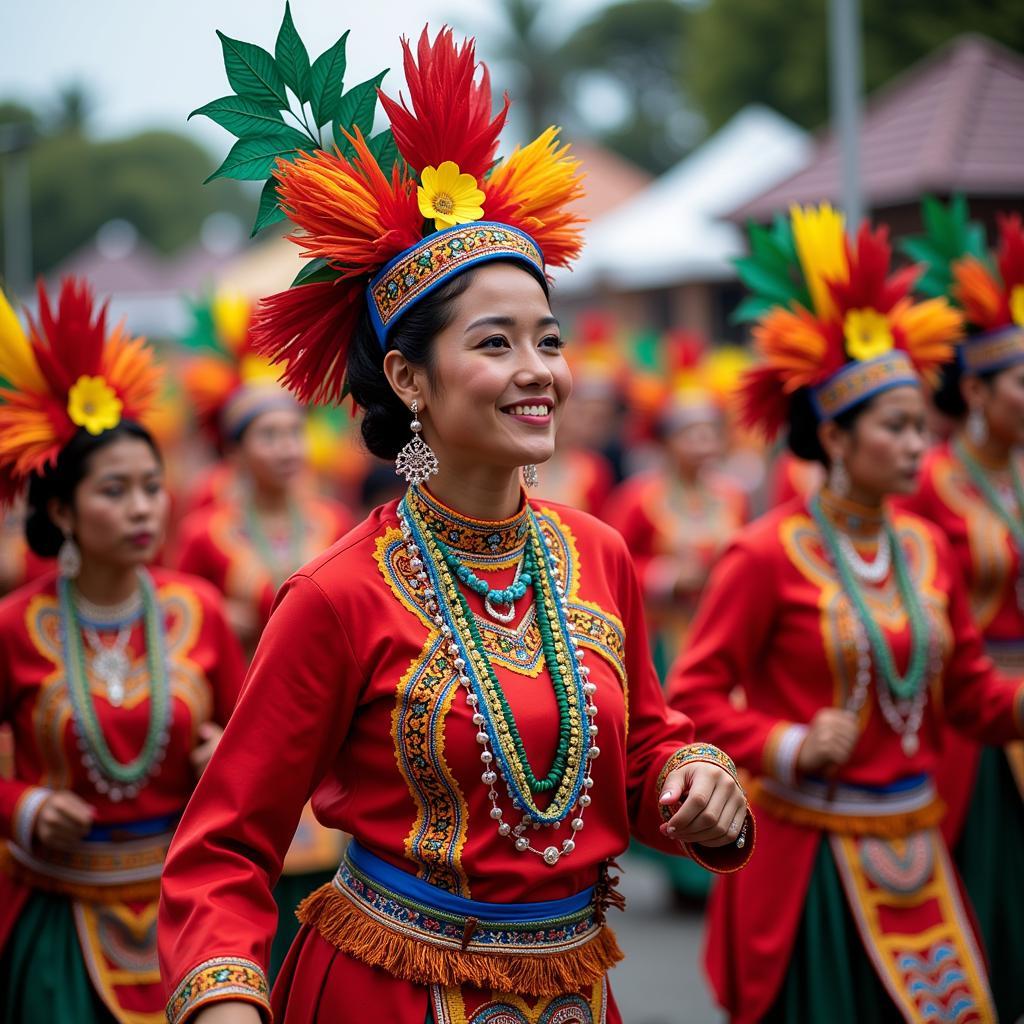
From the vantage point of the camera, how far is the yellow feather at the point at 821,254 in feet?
14.9

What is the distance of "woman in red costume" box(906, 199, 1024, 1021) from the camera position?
4996mm

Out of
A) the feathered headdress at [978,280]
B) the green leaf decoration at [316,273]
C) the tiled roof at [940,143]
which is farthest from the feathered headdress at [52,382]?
the tiled roof at [940,143]

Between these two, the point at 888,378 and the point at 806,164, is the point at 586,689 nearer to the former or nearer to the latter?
the point at 888,378

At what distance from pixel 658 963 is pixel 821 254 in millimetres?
3497

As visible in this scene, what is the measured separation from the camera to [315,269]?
2.93 m

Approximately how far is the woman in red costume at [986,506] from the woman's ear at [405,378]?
110 inches

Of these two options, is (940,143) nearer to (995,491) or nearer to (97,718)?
(995,491)

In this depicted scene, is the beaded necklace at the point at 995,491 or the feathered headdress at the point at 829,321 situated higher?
the feathered headdress at the point at 829,321

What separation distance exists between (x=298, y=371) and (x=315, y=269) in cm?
22

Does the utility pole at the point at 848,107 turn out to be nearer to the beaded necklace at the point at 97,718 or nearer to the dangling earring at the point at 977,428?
the dangling earring at the point at 977,428

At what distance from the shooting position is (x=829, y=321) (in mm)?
4520

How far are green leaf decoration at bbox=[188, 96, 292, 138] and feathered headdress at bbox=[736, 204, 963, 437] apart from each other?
79.6 inches

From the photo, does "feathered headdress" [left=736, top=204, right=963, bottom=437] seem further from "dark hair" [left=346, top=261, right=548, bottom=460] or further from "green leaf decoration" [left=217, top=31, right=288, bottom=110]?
"green leaf decoration" [left=217, top=31, right=288, bottom=110]

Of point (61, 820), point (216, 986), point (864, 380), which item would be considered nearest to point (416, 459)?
point (216, 986)
